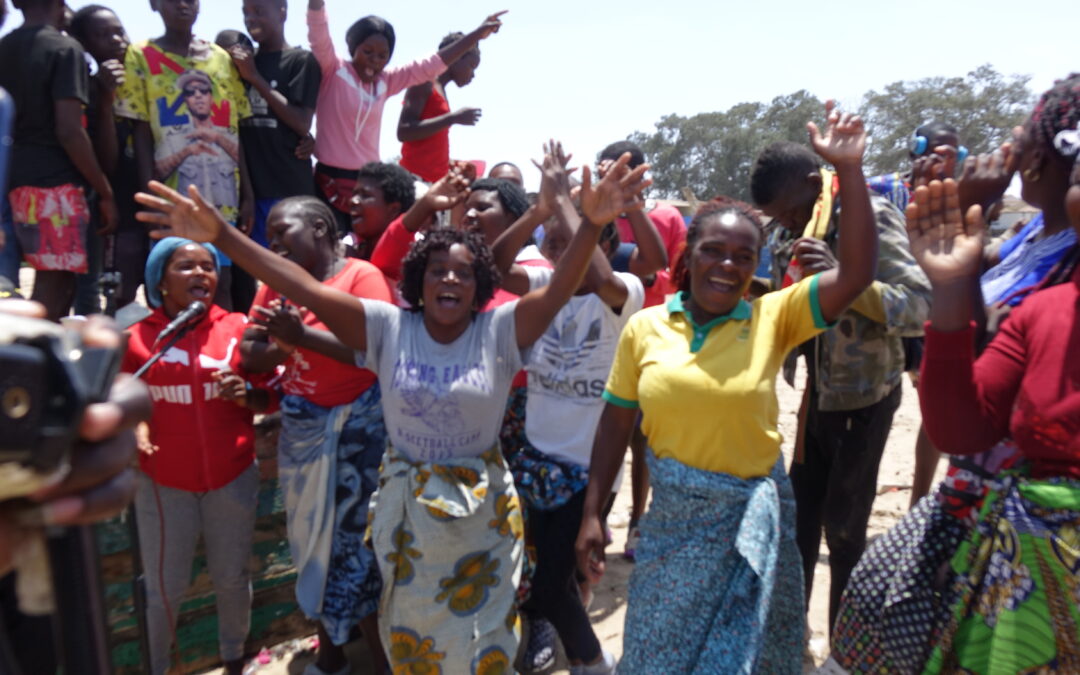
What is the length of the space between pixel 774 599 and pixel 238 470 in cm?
211

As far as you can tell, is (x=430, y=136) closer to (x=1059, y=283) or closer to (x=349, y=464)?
(x=349, y=464)

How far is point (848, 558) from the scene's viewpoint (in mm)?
3332

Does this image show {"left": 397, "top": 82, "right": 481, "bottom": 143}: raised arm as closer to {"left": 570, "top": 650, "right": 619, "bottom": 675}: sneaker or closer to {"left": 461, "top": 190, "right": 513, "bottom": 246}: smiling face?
{"left": 461, "top": 190, "right": 513, "bottom": 246}: smiling face

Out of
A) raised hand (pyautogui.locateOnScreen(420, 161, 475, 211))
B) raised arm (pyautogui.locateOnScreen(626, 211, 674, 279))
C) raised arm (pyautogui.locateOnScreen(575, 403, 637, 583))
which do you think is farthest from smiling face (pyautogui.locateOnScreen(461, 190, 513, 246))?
raised arm (pyautogui.locateOnScreen(575, 403, 637, 583))

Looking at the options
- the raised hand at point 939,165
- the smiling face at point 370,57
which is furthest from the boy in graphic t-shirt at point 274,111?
the raised hand at point 939,165

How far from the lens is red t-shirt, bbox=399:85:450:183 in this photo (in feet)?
18.9

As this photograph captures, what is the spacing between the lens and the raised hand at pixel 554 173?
328cm

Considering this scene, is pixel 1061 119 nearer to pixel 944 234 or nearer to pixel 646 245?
pixel 944 234

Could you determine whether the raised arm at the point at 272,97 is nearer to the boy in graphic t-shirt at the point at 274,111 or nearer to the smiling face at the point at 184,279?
the boy in graphic t-shirt at the point at 274,111

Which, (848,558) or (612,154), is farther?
(612,154)

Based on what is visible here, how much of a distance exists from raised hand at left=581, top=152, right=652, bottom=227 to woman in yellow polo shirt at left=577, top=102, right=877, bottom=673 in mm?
288

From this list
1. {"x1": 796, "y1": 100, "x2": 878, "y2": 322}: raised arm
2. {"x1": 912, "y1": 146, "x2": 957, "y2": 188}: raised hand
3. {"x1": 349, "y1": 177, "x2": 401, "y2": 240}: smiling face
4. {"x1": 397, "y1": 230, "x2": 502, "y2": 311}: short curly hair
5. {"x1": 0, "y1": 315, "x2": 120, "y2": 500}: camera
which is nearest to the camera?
{"x1": 0, "y1": 315, "x2": 120, "y2": 500}: camera

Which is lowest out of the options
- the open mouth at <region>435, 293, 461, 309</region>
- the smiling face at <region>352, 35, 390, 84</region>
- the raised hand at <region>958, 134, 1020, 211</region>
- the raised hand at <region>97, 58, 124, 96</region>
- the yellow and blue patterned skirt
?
the yellow and blue patterned skirt

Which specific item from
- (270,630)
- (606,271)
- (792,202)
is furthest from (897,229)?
(270,630)
